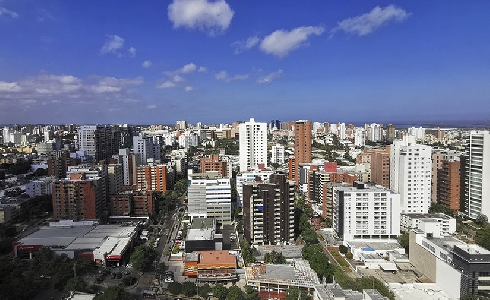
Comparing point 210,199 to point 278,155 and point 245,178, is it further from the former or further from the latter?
point 278,155

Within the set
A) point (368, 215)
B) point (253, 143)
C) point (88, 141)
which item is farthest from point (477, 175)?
point (88, 141)

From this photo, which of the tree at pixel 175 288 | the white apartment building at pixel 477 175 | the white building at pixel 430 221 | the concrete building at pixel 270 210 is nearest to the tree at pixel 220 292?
the tree at pixel 175 288

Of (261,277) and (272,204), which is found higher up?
(272,204)

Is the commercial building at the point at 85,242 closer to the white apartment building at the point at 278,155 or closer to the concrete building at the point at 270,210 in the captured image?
the concrete building at the point at 270,210

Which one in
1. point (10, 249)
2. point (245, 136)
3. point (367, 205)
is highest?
point (245, 136)

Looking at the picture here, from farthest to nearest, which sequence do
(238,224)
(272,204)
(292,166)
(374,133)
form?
1. (374,133)
2. (292,166)
3. (238,224)
4. (272,204)

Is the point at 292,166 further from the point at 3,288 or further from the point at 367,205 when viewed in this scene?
the point at 3,288

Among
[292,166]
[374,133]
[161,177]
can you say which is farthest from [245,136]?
[374,133]

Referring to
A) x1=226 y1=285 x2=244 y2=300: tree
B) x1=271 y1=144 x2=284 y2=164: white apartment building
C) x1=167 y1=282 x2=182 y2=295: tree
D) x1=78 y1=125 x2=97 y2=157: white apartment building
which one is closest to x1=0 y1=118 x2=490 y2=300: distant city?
x1=167 y1=282 x2=182 y2=295: tree

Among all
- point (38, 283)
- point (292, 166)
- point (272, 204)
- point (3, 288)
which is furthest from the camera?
point (292, 166)
